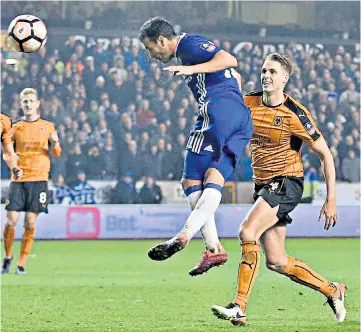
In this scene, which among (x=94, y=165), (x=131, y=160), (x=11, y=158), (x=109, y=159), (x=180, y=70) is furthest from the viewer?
(x=131, y=160)

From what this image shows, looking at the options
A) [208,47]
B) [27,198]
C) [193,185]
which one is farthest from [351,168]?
[208,47]

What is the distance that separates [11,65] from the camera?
20.4 meters

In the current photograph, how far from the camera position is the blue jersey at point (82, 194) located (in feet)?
61.5

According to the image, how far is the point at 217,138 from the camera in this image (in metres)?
7.36

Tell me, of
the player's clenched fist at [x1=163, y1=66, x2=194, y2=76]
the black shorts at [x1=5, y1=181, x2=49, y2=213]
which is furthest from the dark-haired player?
the black shorts at [x1=5, y1=181, x2=49, y2=213]

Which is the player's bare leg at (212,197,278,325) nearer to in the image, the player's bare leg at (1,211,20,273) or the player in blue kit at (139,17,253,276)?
the player in blue kit at (139,17,253,276)

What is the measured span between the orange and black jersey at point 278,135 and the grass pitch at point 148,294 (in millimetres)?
1248

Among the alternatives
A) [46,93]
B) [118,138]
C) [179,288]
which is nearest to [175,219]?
[118,138]

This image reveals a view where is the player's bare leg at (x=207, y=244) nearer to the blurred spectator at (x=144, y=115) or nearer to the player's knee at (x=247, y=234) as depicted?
the player's knee at (x=247, y=234)

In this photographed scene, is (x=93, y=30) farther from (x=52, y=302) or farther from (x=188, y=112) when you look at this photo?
(x=52, y=302)

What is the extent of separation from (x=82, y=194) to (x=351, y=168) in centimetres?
563

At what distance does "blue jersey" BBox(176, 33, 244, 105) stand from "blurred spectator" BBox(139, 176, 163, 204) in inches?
453

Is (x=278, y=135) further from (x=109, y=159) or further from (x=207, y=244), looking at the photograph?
(x=109, y=159)

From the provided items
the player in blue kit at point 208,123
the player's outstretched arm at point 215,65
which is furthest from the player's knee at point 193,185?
the player's outstretched arm at point 215,65
